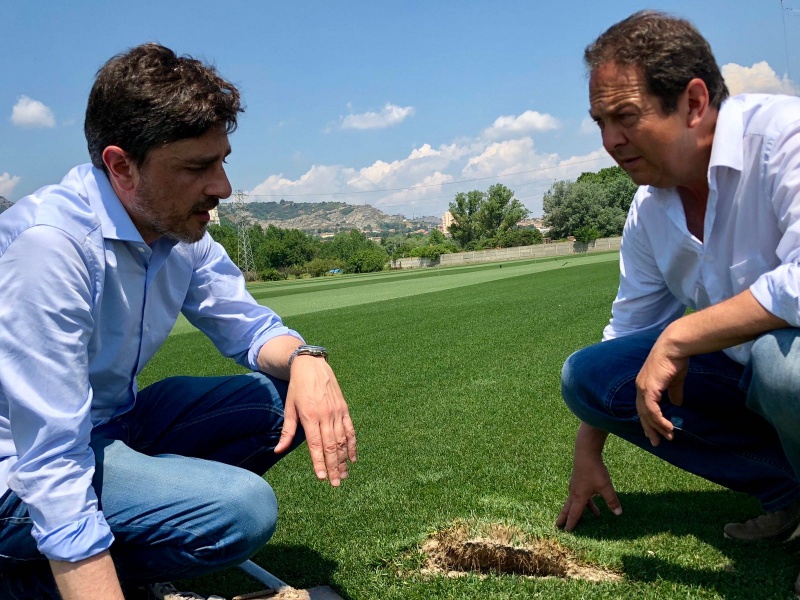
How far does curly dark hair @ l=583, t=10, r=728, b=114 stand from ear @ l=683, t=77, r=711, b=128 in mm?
25

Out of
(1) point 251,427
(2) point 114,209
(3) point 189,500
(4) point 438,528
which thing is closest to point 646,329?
(4) point 438,528

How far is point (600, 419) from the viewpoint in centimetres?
277

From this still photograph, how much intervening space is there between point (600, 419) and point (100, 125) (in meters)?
2.03

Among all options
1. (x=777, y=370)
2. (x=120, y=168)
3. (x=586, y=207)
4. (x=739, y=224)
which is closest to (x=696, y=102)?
(x=739, y=224)

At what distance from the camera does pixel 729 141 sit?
2283mm

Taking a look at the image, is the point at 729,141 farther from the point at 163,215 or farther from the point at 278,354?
the point at 163,215

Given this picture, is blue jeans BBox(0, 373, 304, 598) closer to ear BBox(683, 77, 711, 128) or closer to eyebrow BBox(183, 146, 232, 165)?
eyebrow BBox(183, 146, 232, 165)

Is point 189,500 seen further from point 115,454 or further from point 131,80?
point 131,80

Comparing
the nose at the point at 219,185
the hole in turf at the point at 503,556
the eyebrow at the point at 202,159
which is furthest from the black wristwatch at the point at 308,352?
the hole in turf at the point at 503,556

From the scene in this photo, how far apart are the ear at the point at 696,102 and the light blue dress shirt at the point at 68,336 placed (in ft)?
5.77

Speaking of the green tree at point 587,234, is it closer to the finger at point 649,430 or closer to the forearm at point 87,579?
the finger at point 649,430

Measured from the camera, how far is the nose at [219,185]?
225 centimetres

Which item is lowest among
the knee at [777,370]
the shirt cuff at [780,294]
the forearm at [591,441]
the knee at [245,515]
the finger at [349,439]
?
the forearm at [591,441]

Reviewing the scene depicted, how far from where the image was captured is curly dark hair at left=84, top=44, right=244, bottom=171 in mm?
2096
